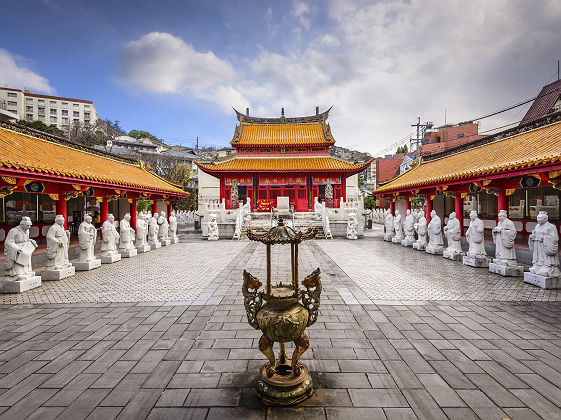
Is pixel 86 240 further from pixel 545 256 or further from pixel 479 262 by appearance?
pixel 545 256

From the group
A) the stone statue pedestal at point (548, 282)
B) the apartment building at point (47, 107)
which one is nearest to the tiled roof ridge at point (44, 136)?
the stone statue pedestal at point (548, 282)

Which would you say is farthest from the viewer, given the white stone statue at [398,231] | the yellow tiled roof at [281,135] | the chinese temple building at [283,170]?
the yellow tiled roof at [281,135]

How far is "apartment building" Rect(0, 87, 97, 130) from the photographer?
5192 cm

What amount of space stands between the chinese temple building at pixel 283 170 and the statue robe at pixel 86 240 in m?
13.1

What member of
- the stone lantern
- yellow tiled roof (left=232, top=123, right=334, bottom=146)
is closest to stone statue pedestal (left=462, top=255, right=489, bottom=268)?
the stone lantern

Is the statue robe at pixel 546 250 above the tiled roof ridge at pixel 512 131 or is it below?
below

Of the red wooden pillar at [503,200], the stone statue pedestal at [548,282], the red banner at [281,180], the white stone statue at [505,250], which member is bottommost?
the stone statue pedestal at [548,282]

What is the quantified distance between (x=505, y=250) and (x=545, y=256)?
1110mm

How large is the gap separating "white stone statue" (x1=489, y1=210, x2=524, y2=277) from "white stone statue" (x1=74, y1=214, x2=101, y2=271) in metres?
12.0

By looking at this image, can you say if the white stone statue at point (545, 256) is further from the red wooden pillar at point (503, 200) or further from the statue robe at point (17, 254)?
the statue robe at point (17, 254)

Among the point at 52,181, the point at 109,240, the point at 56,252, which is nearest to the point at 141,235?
the point at 109,240

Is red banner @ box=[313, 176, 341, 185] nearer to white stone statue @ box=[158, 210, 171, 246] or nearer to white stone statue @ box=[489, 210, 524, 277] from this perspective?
white stone statue @ box=[158, 210, 171, 246]

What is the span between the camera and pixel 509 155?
8.65m

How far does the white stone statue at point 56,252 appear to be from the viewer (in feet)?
23.6
